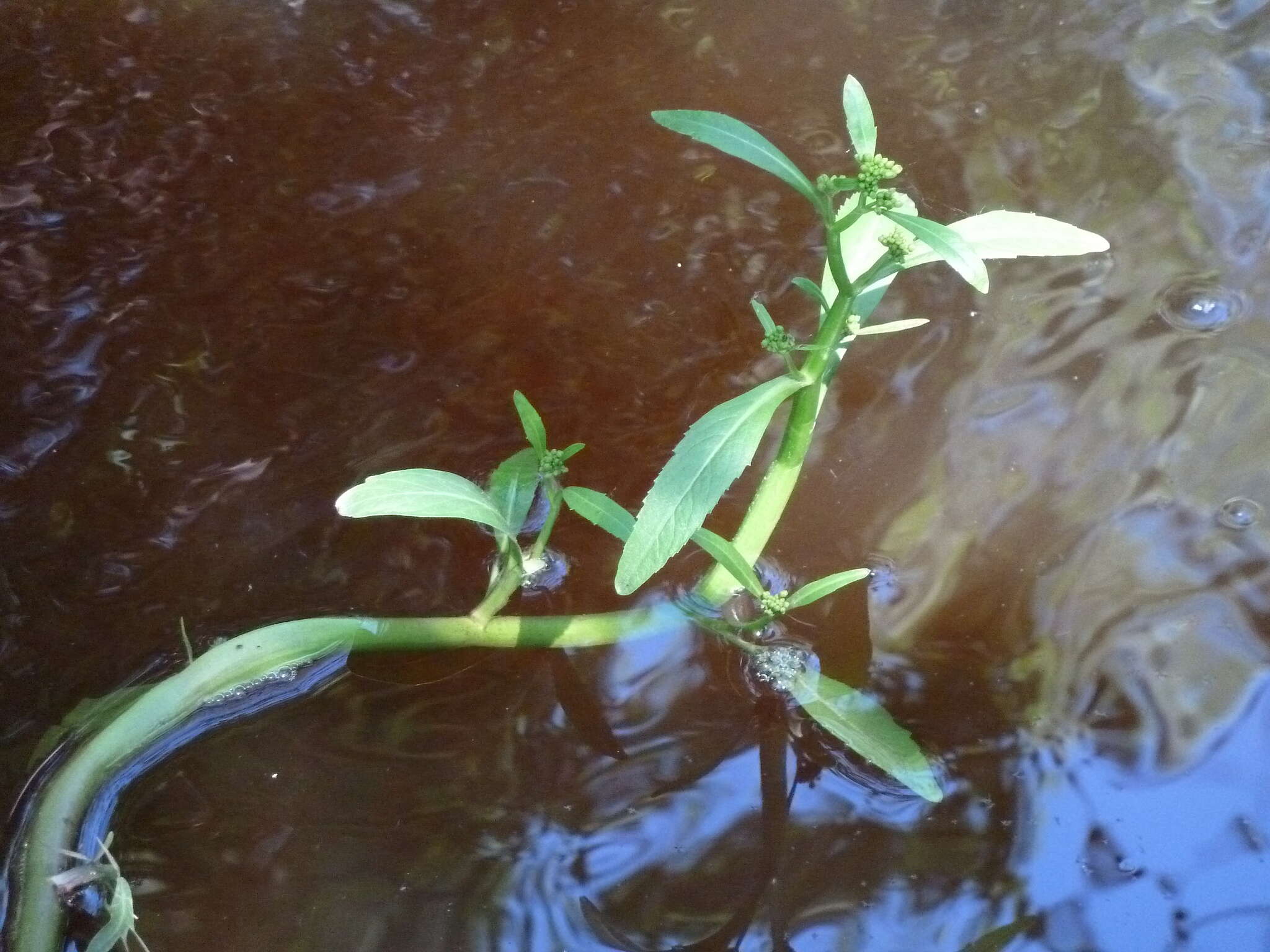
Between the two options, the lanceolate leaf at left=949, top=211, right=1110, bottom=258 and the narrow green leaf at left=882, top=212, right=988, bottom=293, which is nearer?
the narrow green leaf at left=882, top=212, right=988, bottom=293

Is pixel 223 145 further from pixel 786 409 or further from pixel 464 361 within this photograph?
pixel 786 409

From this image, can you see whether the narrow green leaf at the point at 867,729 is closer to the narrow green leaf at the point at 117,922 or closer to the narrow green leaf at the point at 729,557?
the narrow green leaf at the point at 729,557

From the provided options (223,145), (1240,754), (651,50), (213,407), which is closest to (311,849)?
(213,407)

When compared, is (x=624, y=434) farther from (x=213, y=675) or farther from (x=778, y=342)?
(x=213, y=675)

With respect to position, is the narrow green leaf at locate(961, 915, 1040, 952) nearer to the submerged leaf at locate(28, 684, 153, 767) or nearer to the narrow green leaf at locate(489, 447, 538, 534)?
the narrow green leaf at locate(489, 447, 538, 534)

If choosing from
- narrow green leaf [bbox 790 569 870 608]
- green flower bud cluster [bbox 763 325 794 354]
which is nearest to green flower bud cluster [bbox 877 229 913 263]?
green flower bud cluster [bbox 763 325 794 354]

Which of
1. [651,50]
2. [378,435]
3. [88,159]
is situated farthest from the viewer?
[651,50]
